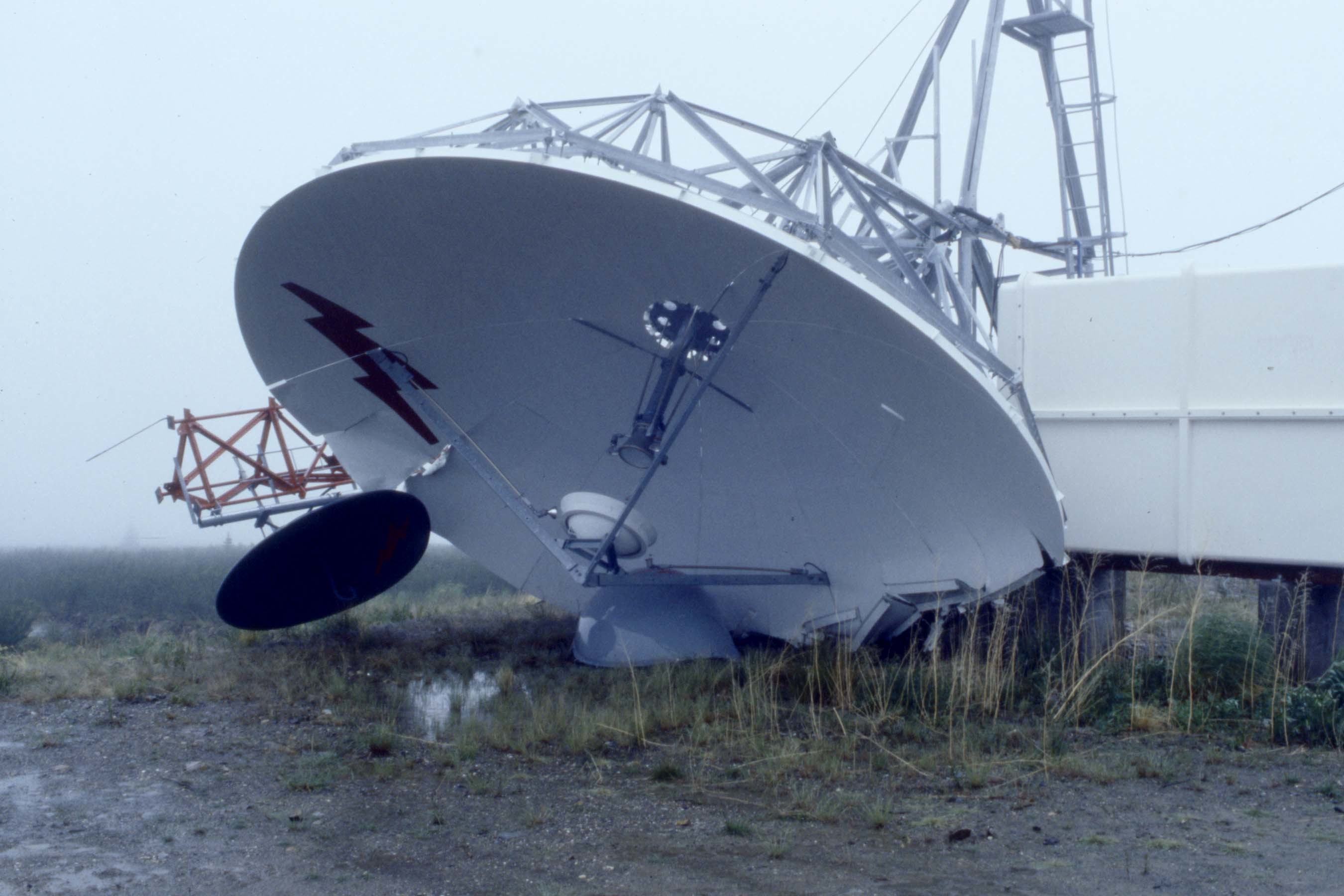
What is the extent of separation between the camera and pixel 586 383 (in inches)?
442

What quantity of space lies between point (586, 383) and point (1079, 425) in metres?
5.07

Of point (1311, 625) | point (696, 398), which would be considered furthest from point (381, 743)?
point (1311, 625)

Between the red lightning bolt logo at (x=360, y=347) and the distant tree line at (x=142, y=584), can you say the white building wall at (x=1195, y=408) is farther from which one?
the distant tree line at (x=142, y=584)

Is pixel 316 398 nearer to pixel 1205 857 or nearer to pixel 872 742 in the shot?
pixel 872 742

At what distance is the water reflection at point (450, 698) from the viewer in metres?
8.82

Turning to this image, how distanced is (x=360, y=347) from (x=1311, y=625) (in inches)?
379

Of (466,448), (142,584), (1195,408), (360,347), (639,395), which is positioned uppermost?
(360,347)

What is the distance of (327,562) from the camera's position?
40.9 ft

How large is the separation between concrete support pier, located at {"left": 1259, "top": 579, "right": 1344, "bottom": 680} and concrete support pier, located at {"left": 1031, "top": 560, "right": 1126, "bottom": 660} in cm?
151

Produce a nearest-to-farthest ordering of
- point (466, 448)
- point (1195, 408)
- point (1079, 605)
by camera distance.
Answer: point (1195, 408)
point (466, 448)
point (1079, 605)

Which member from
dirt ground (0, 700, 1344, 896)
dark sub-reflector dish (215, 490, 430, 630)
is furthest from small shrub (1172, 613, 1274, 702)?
dark sub-reflector dish (215, 490, 430, 630)

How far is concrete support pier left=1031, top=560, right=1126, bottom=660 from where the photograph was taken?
11359 millimetres

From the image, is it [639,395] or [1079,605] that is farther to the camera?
[1079,605]

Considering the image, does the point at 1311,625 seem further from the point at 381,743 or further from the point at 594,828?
the point at 381,743
